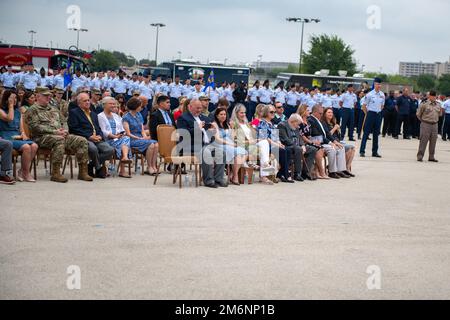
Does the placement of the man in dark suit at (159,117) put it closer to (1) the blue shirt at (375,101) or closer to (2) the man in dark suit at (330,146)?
(2) the man in dark suit at (330,146)

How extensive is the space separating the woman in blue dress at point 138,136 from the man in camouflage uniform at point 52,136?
4.81ft

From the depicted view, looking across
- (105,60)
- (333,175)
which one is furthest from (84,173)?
(105,60)

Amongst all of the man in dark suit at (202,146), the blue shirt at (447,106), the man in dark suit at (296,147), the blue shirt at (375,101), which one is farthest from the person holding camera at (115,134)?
the blue shirt at (447,106)

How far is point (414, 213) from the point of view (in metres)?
10.8

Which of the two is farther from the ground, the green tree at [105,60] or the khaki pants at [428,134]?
the green tree at [105,60]

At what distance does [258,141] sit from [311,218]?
13.3ft

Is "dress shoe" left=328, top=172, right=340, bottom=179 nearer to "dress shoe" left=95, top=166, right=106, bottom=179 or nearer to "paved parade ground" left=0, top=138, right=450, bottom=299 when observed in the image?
"paved parade ground" left=0, top=138, right=450, bottom=299

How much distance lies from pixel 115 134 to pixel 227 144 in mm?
2145

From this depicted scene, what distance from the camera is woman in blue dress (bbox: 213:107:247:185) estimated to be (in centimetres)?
1290

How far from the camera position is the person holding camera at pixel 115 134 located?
42.9ft

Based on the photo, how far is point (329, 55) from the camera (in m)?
91.8

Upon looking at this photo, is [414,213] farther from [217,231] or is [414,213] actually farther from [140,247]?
[140,247]

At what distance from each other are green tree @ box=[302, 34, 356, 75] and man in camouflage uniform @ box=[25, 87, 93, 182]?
80.9m
